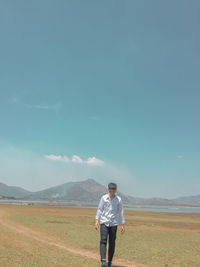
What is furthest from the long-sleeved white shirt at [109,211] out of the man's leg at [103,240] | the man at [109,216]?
the man's leg at [103,240]

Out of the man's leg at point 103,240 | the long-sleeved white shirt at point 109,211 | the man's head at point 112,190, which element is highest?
the man's head at point 112,190

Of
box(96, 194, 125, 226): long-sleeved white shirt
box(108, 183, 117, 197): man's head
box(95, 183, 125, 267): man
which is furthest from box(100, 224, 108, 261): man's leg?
box(108, 183, 117, 197): man's head

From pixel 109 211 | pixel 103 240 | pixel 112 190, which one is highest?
pixel 112 190

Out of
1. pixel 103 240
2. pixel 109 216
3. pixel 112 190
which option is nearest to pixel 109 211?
pixel 109 216

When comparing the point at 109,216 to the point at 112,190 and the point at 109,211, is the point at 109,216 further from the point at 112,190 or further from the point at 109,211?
the point at 112,190

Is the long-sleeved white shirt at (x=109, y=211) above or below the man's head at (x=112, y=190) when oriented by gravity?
below

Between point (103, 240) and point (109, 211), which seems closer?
point (103, 240)

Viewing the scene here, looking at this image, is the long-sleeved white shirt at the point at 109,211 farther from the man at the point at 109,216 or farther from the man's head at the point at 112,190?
the man's head at the point at 112,190

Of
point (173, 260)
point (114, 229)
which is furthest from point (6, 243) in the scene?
point (173, 260)

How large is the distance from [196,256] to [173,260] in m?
1.77

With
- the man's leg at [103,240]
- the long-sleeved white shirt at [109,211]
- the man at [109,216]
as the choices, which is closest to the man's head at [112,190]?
the man at [109,216]

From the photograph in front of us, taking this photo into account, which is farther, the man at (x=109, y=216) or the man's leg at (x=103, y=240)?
the man at (x=109, y=216)

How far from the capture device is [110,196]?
6984 millimetres

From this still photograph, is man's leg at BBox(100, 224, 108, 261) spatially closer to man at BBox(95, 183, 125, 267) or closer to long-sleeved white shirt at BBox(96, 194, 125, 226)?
man at BBox(95, 183, 125, 267)
